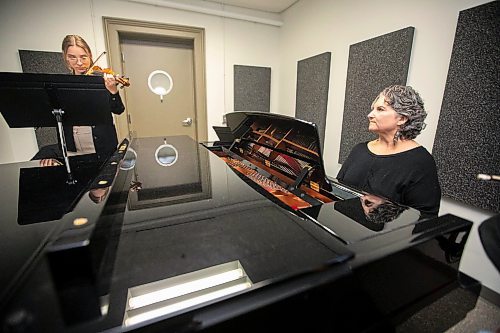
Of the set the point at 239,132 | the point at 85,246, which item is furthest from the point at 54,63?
the point at 85,246

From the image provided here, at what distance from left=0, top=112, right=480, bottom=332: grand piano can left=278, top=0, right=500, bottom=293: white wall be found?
1.14 metres

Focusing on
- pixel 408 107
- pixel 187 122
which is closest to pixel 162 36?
pixel 187 122

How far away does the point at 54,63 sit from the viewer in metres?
2.28

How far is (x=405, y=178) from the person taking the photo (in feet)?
3.75

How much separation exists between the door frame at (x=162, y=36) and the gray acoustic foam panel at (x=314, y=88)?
1231mm

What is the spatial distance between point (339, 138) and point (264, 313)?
2266 mm

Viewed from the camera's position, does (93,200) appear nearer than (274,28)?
Yes

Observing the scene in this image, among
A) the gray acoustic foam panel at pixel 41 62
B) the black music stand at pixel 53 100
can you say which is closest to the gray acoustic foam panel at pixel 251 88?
the gray acoustic foam panel at pixel 41 62

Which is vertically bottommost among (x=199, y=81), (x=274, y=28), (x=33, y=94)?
(x=33, y=94)

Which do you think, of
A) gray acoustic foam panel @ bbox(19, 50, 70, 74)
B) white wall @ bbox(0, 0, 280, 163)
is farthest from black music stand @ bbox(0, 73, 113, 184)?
white wall @ bbox(0, 0, 280, 163)

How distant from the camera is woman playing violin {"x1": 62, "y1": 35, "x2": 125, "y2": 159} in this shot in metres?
1.60

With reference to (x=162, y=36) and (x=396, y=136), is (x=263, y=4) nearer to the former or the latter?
(x=162, y=36)

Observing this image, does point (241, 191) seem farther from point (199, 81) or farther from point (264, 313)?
point (199, 81)

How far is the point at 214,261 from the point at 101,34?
2.92 m
